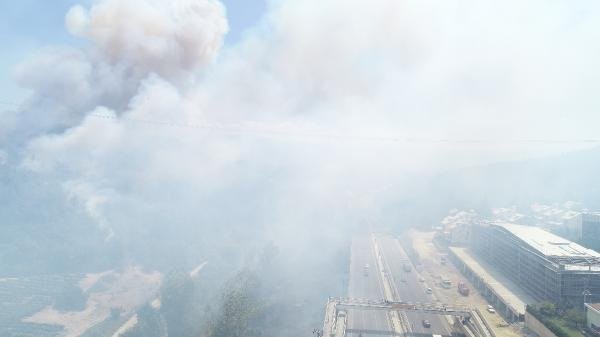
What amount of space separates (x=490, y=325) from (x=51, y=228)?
38.0 metres

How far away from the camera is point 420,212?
60.7 metres

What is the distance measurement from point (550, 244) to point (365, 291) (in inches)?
505

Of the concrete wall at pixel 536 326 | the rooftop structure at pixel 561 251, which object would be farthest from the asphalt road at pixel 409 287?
the rooftop structure at pixel 561 251

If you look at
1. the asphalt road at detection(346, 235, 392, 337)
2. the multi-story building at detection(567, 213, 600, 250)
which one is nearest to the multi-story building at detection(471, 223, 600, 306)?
the multi-story building at detection(567, 213, 600, 250)

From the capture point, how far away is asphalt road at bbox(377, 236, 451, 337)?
23.2 m

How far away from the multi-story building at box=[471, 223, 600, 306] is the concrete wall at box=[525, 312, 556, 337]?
2.39 meters

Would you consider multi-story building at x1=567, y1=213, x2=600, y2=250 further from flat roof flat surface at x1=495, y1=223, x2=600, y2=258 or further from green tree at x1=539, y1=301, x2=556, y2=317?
green tree at x1=539, y1=301, x2=556, y2=317

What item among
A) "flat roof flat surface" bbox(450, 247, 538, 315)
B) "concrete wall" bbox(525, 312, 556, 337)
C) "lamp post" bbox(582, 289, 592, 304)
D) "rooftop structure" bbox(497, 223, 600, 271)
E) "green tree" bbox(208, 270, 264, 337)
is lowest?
"green tree" bbox(208, 270, 264, 337)

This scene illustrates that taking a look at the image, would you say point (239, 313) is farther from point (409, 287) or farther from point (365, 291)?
point (409, 287)

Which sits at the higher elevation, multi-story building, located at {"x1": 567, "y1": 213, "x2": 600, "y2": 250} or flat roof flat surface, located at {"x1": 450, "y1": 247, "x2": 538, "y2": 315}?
multi-story building, located at {"x1": 567, "y1": 213, "x2": 600, "y2": 250}

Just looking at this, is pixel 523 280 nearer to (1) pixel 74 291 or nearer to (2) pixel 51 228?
(1) pixel 74 291

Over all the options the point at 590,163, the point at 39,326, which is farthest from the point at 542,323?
the point at 590,163

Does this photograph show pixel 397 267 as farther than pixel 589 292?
Yes

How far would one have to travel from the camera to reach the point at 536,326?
2214 centimetres
